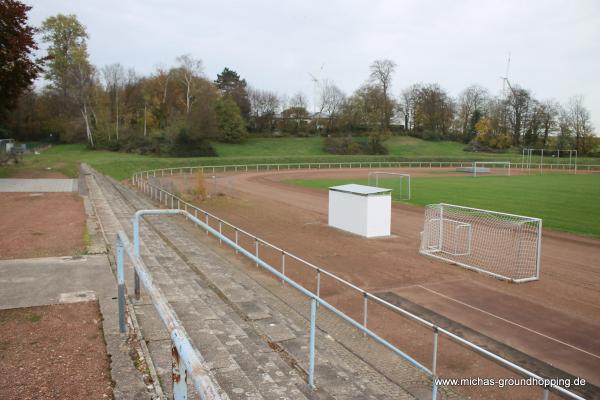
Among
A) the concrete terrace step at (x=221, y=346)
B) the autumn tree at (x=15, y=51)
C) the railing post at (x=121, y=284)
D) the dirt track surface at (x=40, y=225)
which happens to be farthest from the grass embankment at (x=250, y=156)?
the railing post at (x=121, y=284)

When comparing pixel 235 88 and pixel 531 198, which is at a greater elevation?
pixel 235 88

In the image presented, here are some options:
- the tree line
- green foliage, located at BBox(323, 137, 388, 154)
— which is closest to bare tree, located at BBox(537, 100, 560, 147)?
the tree line

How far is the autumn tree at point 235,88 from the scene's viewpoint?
91375 mm

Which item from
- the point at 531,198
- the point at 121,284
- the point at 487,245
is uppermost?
the point at 121,284

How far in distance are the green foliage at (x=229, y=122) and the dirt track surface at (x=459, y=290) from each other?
2226 inches

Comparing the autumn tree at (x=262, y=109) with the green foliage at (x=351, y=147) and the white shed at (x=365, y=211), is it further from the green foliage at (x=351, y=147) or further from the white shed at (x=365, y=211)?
the white shed at (x=365, y=211)

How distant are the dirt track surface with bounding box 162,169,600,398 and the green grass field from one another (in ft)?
12.8

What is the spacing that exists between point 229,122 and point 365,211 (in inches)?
2422

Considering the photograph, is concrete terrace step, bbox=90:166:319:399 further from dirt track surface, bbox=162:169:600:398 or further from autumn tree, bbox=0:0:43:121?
autumn tree, bbox=0:0:43:121

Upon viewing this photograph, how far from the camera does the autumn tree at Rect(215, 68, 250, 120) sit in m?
91.4

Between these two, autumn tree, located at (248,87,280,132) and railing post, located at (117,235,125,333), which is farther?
autumn tree, located at (248,87,280,132)

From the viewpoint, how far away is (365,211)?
18672 millimetres

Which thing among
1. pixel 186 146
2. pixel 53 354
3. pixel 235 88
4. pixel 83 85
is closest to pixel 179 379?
pixel 53 354

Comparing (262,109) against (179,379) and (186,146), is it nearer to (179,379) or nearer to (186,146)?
(186,146)
